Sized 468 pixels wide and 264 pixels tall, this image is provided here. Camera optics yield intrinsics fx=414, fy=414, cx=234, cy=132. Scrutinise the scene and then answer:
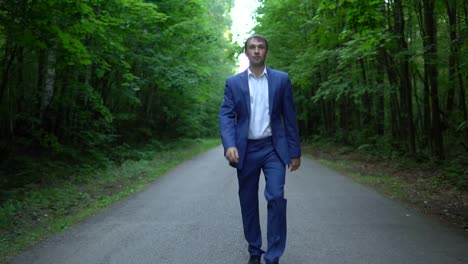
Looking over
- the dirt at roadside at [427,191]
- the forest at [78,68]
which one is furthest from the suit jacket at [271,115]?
the forest at [78,68]

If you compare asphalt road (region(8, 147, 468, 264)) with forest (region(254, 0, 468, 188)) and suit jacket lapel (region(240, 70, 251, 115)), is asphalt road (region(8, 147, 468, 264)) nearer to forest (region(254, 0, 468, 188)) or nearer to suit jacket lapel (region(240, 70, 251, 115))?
suit jacket lapel (region(240, 70, 251, 115))

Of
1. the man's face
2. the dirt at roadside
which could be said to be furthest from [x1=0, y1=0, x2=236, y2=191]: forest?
the dirt at roadside

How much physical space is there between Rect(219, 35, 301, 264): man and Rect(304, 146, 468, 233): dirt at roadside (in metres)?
2.99

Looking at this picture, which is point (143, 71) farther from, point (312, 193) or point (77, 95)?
point (312, 193)

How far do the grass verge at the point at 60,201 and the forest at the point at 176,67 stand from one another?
3.18ft

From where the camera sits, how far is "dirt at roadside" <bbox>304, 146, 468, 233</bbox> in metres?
6.21

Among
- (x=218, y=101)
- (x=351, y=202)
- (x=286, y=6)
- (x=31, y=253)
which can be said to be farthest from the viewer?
(x=218, y=101)

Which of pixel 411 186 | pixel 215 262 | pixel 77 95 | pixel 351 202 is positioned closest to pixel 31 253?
pixel 215 262

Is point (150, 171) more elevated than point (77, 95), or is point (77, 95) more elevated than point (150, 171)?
point (77, 95)

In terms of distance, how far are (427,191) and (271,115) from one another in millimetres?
5973

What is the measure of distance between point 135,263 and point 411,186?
6.97m

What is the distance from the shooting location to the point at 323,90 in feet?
55.9

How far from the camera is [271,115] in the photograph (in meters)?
3.82

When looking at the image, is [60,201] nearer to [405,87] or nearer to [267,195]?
[267,195]
